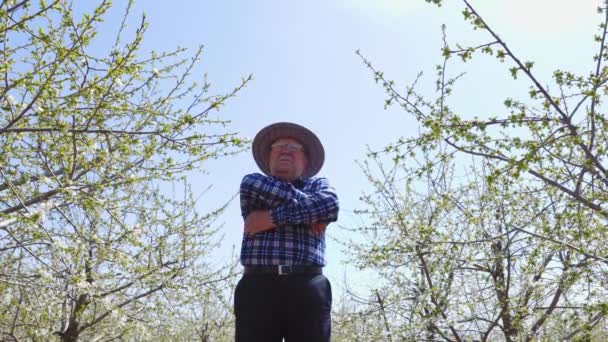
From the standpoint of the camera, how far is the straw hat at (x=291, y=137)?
2447mm

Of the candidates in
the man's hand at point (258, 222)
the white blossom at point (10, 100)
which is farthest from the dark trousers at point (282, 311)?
the white blossom at point (10, 100)

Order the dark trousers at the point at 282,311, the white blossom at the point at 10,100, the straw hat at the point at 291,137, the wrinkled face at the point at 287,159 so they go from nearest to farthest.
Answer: the dark trousers at the point at 282,311 < the wrinkled face at the point at 287,159 < the straw hat at the point at 291,137 < the white blossom at the point at 10,100

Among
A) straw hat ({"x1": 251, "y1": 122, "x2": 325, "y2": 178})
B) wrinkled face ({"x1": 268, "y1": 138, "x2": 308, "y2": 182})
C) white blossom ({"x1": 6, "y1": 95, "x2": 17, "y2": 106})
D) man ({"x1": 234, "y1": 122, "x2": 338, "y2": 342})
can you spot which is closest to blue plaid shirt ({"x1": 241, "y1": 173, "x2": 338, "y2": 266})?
man ({"x1": 234, "y1": 122, "x2": 338, "y2": 342})

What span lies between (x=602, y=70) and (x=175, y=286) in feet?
14.1

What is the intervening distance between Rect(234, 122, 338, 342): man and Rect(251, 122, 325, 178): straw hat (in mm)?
219

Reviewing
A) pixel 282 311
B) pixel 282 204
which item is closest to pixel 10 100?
pixel 282 204

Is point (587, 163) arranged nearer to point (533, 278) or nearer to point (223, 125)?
point (223, 125)

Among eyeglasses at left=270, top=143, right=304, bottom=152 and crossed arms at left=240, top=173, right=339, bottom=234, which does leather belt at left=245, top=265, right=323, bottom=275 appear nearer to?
crossed arms at left=240, top=173, right=339, bottom=234

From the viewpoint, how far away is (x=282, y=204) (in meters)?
2.10

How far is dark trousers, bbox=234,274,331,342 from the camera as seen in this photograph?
6.39ft

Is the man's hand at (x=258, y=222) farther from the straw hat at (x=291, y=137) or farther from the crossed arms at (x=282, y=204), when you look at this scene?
the straw hat at (x=291, y=137)

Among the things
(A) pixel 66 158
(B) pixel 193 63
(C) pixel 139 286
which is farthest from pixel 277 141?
(C) pixel 139 286

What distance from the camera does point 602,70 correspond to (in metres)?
2.50

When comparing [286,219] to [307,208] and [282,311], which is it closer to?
[307,208]
